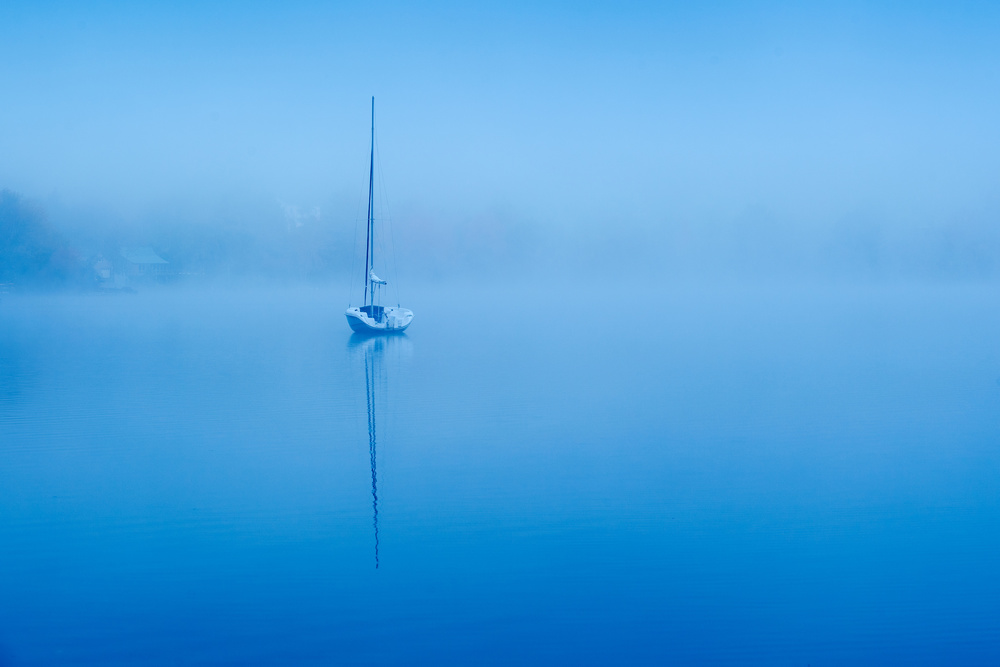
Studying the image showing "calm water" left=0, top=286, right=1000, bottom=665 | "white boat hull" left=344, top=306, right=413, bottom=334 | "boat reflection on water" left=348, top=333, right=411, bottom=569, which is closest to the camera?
"calm water" left=0, top=286, right=1000, bottom=665

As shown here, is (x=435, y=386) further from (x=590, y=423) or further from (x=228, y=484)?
(x=228, y=484)

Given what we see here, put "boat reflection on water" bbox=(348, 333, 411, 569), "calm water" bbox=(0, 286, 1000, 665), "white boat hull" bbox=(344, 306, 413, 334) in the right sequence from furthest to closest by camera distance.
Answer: "white boat hull" bbox=(344, 306, 413, 334) < "boat reflection on water" bbox=(348, 333, 411, 569) < "calm water" bbox=(0, 286, 1000, 665)

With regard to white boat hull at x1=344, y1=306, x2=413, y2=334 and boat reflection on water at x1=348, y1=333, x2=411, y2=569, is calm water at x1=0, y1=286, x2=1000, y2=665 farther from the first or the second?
white boat hull at x1=344, y1=306, x2=413, y2=334

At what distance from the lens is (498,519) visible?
9258 mm

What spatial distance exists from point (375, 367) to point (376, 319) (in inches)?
344

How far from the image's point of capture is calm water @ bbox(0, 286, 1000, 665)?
21.2 feet

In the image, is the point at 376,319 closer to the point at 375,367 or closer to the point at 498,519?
the point at 375,367

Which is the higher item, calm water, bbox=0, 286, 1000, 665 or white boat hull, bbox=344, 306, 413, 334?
white boat hull, bbox=344, 306, 413, 334

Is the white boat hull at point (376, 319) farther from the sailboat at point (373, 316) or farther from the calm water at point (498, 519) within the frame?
the calm water at point (498, 519)

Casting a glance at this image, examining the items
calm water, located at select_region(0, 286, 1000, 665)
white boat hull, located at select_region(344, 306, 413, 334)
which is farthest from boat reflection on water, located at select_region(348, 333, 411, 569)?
white boat hull, located at select_region(344, 306, 413, 334)

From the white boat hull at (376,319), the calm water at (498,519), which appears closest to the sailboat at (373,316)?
the white boat hull at (376,319)

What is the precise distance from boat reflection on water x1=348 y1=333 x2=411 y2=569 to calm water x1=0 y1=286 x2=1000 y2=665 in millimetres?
110

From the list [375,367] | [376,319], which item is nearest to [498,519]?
[375,367]

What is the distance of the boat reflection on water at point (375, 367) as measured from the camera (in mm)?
12016
